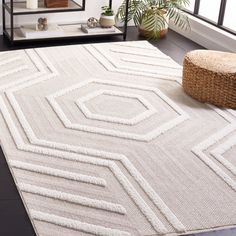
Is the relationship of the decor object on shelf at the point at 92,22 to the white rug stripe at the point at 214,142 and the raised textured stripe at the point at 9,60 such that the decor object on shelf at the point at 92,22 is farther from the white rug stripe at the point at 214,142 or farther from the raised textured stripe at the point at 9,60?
the white rug stripe at the point at 214,142

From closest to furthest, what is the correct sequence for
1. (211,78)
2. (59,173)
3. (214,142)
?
(59,173)
(214,142)
(211,78)

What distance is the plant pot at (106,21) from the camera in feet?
14.2

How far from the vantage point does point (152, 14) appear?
430cm

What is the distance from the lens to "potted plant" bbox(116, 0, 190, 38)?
14.1ft

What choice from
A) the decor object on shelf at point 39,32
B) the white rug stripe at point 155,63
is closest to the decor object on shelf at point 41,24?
the decor object on shelf at point 39,32

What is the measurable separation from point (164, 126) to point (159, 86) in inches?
23.2

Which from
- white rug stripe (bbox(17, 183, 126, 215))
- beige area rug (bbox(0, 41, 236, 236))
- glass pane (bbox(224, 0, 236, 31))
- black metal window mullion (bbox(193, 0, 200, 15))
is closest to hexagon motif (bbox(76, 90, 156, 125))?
beige area rug (bbox(0, 41, 236, 236))

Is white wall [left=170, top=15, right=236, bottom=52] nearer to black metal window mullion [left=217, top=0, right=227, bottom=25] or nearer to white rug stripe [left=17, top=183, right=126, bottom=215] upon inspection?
black metal window mullion [left=217, top=0, right=227, bottom=25]

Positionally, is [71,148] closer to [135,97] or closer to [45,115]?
[45,115]

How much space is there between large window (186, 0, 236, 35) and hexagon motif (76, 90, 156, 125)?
1321mm

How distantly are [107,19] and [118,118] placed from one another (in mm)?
1584

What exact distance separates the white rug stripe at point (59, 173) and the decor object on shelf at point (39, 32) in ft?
5.84

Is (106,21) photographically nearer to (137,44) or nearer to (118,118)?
(137,44)

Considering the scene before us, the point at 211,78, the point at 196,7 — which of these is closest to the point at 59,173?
the point at 211,78
